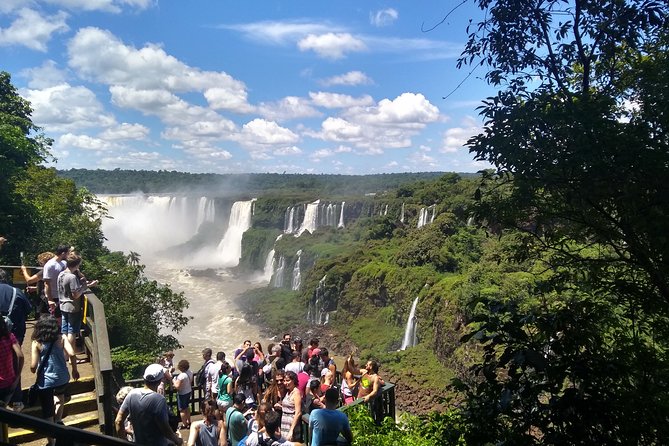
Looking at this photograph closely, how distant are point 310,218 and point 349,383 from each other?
47534 millimetres

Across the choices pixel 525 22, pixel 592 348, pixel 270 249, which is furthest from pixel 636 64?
pixel 270 249

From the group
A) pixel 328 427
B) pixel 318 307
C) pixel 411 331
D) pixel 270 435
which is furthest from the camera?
Result: pixel 318 307

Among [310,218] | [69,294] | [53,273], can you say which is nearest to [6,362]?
[69,294]

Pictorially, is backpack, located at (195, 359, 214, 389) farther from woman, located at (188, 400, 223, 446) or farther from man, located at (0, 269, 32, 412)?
man, located at (0, 269, 32, 412)

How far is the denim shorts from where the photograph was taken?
6.72 metres

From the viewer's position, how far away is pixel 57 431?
202 centimetres

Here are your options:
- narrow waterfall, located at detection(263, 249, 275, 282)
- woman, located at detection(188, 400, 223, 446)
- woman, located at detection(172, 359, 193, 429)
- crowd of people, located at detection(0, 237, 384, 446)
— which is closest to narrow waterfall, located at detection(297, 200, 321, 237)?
narrow waterfall, located at detection(263, 249, 275, 282)

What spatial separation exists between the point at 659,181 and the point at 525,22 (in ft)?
6.14

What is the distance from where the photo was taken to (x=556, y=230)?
15.1ft

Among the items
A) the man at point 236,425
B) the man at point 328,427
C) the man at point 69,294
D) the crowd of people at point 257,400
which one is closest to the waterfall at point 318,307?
the crowd of people at point 257,400

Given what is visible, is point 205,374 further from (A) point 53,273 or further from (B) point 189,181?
(B) point 189,181

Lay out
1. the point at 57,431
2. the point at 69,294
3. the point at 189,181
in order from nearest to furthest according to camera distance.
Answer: the point at 57,431, the point at 69,294, the point at 189,181

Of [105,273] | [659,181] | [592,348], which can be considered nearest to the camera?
[592,348]

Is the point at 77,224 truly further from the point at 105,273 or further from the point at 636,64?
the point at 636,64
